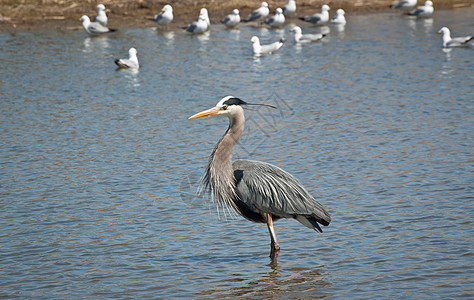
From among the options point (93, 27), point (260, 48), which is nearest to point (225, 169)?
point (260, 48)

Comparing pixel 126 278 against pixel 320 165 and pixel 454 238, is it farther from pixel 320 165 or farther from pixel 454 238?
pixel 320 165

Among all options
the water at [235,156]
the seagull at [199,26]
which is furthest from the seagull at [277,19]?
the water at [235,156]

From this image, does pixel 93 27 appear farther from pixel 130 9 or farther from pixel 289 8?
pixel 289 8

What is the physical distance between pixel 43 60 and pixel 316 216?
572 inches

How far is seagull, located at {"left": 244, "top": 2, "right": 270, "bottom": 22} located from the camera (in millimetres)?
26578

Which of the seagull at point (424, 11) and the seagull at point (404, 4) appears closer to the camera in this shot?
the seagull at point (424, 11)

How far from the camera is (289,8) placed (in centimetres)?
2767

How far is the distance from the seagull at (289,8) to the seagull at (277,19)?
1.12 metres

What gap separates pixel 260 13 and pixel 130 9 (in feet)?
17.6

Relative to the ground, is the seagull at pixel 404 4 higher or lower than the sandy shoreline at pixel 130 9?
lower

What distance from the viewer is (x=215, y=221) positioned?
8.55 meters

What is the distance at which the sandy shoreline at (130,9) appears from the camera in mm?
26050

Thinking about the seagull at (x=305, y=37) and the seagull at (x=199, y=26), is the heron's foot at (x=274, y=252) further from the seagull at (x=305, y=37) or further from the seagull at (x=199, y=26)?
the seagull at (x=199, y=26)

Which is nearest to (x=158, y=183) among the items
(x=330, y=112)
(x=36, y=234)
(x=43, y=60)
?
(x=36, y=234)
